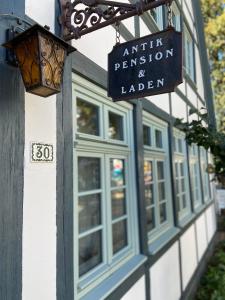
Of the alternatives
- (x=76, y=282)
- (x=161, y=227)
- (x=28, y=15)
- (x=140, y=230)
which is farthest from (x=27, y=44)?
(x=161, y=227)

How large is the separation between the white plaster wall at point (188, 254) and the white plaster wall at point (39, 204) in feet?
10.9

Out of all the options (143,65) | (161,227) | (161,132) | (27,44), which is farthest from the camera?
(161,132)

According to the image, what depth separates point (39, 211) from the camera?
5.71ft

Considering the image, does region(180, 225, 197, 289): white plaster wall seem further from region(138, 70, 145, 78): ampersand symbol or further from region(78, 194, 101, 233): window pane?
region(138, 70, 145, 78): ampersand symbol

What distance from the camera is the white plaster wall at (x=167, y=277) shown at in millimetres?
3408

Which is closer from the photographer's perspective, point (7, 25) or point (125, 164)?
point (7, 25)

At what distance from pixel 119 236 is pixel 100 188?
2.15 ft

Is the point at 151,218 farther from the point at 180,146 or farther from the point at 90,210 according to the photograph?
the point at 180,146

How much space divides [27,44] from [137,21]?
2377 millimetres

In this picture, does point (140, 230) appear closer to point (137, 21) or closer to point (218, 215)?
point (137, 21)

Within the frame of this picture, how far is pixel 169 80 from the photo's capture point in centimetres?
171

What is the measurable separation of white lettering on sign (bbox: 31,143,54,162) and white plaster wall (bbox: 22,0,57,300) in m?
0.02

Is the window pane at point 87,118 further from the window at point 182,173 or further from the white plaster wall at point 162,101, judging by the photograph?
the window at point 182,173

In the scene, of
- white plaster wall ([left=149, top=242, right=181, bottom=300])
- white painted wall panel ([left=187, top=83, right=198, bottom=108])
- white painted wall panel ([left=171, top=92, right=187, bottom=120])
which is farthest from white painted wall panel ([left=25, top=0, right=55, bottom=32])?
white painted wall panel ([left=187, top=83, right=198, bottom=108])
